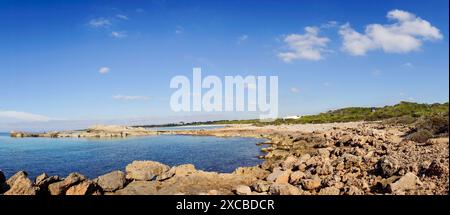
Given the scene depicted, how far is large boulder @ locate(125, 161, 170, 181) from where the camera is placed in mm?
21984

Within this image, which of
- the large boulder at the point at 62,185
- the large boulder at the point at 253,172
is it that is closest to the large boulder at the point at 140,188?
the large boulder at the point at 62,185

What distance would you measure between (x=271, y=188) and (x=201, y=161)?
18769mm

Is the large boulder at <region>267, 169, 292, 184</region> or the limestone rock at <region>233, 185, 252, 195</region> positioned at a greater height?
the large boulder at <region>267, 169, 292, 184</region>

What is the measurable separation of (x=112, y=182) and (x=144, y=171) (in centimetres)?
→ 337

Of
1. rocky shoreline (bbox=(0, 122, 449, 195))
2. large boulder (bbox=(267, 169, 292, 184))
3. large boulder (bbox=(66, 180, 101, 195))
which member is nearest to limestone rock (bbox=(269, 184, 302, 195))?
rocky shoreline (bbox=(0, 122, 449, 195))

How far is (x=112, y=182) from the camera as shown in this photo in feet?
63.6

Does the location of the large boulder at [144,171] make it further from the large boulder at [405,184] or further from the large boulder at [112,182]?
the large boulder at [405,184]

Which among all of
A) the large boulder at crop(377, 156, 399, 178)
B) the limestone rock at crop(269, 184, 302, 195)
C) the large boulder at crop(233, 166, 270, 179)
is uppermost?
the large boulder at crop(377, 156, 399, 178)

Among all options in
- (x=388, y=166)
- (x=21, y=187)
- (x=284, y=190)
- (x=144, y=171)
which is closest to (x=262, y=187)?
(x=284, y=190)

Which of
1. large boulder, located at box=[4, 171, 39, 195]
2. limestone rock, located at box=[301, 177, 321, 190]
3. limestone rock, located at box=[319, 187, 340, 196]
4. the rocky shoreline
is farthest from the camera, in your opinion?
limestone rock, located at box=[301, 177, 321, 190]

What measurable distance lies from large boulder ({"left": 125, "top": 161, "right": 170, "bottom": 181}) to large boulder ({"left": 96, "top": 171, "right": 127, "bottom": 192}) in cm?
195

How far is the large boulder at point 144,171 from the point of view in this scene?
72.1ft

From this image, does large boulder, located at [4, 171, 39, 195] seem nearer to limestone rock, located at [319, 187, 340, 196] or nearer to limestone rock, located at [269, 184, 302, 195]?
limestone rock, located at [269, 184, 302, 195]
